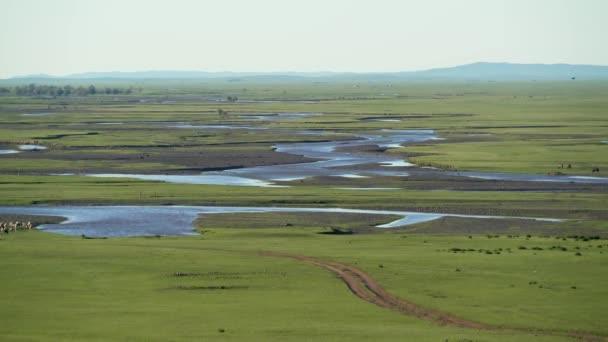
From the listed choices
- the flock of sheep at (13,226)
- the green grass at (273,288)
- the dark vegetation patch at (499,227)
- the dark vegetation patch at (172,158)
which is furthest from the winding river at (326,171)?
the green grass at (273,288)

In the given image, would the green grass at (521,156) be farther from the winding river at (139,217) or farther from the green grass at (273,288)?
the green grass at (273,288)

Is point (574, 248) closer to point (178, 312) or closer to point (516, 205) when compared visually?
point (516, 205)

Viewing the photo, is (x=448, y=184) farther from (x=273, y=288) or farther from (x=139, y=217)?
(x=273, y=288)

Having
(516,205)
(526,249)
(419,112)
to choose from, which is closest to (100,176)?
(516,205)

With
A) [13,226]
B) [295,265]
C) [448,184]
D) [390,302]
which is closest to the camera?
[390,302]

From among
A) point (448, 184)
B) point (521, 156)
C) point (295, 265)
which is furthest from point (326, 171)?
point (295, 265)

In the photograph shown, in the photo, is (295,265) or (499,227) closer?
(295,265)

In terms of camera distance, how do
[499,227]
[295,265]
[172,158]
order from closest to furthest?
1. [295,265]
2. [499,227]
3. [172,158]
